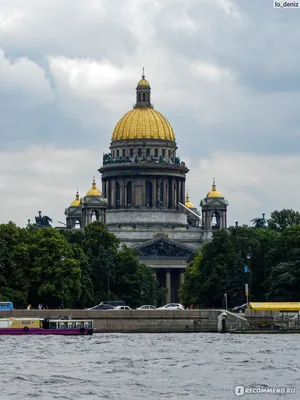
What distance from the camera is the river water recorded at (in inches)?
3511

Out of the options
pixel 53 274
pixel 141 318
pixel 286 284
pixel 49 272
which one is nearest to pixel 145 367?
pixel 141 318

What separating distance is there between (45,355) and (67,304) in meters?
56.3

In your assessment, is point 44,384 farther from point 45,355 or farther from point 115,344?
point 115,344

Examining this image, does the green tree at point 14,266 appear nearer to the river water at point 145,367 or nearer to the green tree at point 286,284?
the green tree at point 286,284

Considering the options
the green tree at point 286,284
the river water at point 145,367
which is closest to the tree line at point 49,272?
the green tree at point 286,284

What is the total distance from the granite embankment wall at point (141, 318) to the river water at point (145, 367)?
11560 millimetres

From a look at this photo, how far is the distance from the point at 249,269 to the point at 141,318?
112 feet

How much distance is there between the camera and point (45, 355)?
111312mm

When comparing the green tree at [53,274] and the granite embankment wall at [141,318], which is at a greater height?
the green tree at [53,274]

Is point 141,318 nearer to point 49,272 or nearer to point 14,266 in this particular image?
point 14,266

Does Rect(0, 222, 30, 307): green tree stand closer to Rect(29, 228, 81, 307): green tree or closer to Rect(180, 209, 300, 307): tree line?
Rect(29, 228, 81, 307): green tree

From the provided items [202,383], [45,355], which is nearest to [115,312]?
[45,355]

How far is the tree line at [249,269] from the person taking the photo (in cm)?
16825

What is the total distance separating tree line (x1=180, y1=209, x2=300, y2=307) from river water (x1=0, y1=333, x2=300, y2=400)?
120ft
